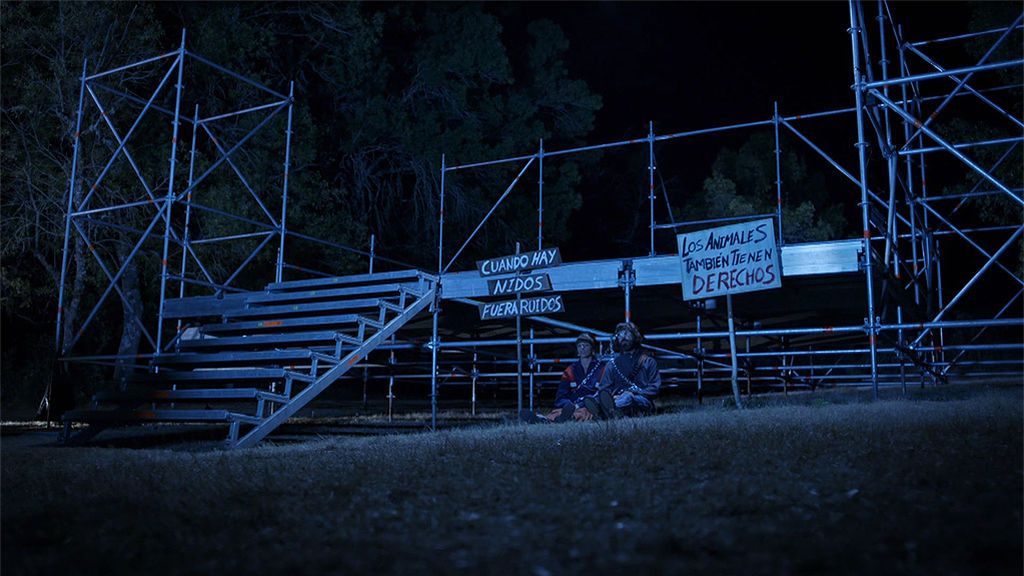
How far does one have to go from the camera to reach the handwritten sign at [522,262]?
1115 centimetres

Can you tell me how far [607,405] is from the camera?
9.84 metres

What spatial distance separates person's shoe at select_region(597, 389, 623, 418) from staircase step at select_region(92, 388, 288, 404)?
3.58 metres

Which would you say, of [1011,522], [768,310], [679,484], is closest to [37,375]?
[768,310]

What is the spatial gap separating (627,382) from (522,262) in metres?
2.15

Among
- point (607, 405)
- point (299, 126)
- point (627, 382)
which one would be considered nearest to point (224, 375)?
point (607, 405)

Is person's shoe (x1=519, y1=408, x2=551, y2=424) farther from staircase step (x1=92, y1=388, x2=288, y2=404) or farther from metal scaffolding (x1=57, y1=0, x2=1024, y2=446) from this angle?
staircase step (x1=92, y1=388, x2=288, y2=404)

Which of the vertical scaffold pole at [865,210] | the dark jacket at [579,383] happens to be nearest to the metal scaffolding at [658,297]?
the vertical scaffold pole at [865,210]

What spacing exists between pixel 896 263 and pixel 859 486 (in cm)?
725

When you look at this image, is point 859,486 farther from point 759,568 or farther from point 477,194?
point 477,194

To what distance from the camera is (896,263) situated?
1120 cm

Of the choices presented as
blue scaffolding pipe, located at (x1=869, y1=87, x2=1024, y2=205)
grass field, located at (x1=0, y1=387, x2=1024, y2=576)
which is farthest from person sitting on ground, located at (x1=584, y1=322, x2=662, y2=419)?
blue scaffolding pipe, located at (x1=869, y1=87, x2=1024, y2=205)

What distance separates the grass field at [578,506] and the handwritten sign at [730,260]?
9.42 feet

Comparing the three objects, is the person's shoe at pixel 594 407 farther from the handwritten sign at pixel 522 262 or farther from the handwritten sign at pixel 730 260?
the handwritten sign at pixel 522 262

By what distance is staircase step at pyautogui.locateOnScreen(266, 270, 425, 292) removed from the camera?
13.1 meters
